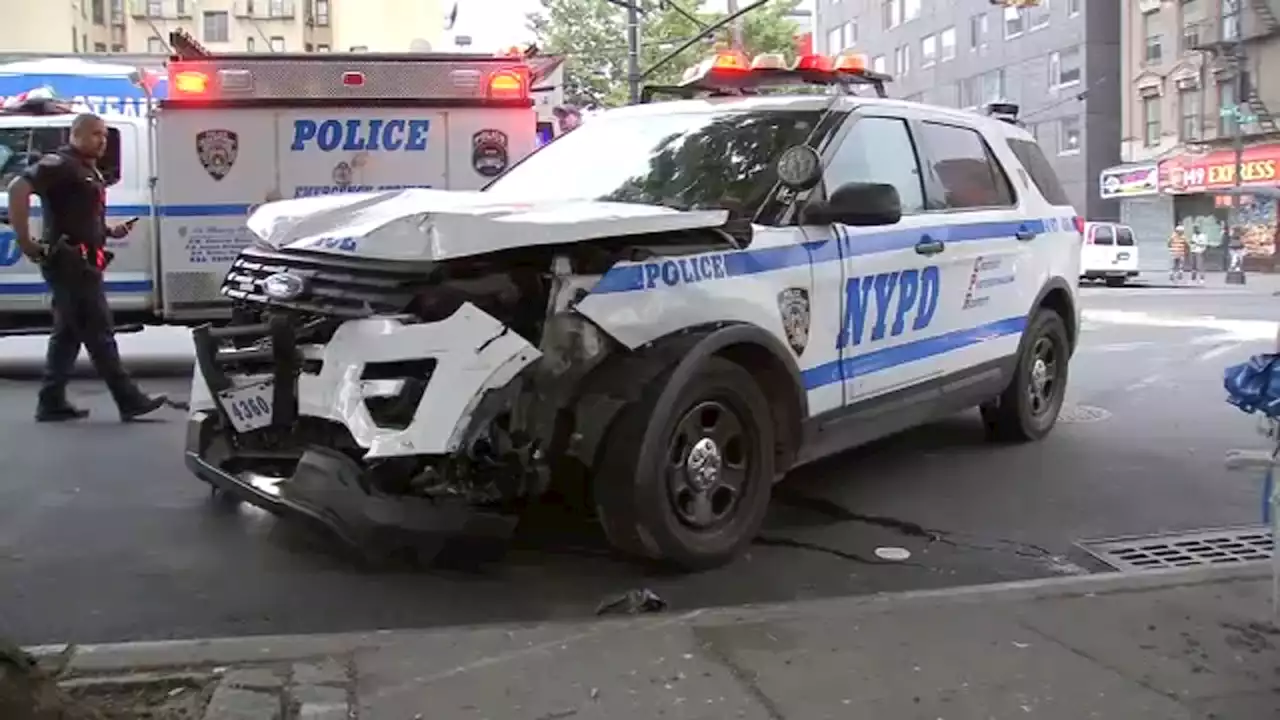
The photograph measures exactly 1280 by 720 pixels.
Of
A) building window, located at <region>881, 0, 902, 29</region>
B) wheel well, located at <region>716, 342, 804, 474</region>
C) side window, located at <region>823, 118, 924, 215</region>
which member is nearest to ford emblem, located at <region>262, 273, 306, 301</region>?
wheel well, located at <region>716, 342, 804, 474</region>

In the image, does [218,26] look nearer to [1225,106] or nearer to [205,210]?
[1225,106]

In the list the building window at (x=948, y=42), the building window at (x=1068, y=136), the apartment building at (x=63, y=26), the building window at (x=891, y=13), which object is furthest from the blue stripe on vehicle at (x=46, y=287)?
the building window at (x=891, y=13)

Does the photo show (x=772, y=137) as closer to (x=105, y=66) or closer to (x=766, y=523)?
(x=766, y=523)

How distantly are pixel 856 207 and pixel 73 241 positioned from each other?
507cm

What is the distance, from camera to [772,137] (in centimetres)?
591

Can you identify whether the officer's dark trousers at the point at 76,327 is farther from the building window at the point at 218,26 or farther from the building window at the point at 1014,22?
the building window at the point at 218,26

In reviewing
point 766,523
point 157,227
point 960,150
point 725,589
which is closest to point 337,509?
point 725,589

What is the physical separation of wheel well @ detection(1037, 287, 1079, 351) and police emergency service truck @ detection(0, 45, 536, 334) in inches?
178

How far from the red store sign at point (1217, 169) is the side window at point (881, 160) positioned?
31116mm

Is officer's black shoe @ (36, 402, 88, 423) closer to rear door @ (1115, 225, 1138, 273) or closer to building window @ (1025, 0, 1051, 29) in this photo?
rear door @ (1115, 225, 1138, 273)

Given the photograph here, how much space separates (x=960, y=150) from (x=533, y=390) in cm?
334

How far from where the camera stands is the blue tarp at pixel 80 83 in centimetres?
1585

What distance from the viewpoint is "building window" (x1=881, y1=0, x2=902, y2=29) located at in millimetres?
57344

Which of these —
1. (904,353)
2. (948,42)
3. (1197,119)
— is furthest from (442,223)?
(948,42)
